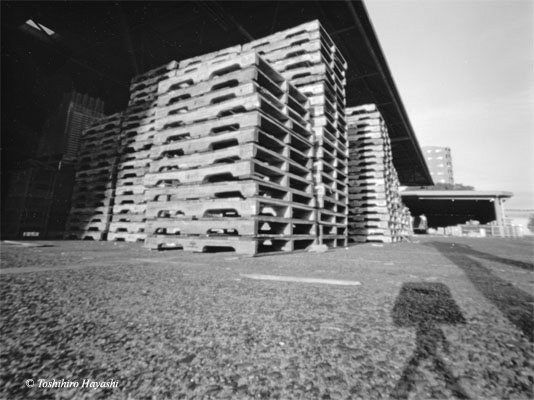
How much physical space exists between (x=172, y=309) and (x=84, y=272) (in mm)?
1115

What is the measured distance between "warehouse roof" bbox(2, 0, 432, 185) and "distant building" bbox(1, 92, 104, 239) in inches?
109

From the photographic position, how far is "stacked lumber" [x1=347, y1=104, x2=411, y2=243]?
7.47 meters

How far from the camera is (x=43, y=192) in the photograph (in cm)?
751

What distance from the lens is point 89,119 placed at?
972 centimetres

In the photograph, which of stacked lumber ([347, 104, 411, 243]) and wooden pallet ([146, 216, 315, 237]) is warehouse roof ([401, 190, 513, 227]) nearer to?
stacked lumber ([347, 104, 411, 243])

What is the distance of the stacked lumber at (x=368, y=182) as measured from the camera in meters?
7.47

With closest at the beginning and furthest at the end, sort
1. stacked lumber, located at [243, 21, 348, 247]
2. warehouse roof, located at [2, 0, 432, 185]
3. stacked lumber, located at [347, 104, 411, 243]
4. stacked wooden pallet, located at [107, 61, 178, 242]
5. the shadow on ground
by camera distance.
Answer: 1. the shadow on ground
2. stacked lumber, located at [243, 21, 348, 247]
3. stacked wooden pallet, located at [107, 61, 178, 242]
4. stacked lumber, located at [347, 104, 411, 243]
5. warehouse roof, located at [2, 0, 432, 185]

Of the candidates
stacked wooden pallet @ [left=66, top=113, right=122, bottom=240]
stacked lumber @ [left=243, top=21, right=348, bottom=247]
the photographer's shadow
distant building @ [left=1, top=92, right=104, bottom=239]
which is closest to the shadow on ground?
the photographer's shadow

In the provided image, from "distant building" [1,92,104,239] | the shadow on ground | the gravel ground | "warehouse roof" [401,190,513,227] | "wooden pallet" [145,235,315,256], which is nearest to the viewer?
the gravel ground

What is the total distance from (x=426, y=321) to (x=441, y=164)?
12039cm

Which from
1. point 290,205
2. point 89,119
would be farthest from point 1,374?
point 89,119

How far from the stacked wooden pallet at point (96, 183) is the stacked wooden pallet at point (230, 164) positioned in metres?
3.25

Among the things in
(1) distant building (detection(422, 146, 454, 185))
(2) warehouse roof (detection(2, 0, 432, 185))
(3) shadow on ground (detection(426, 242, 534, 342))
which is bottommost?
(3) shadow on ground (detection(426, 242, 534, 342))

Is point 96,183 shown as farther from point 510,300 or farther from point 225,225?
point 510,300
